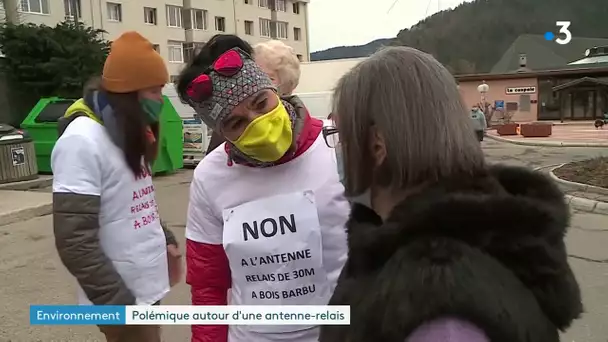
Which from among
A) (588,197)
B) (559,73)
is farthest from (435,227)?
(559,73)

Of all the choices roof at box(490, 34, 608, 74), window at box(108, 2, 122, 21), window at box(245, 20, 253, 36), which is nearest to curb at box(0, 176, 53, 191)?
window at box(108, 2, 122, 21)

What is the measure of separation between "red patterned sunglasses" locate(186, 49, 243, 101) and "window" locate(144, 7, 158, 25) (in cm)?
3929

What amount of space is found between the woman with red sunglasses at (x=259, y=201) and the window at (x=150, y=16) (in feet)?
129

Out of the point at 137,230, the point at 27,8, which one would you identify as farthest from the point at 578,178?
the point at 27,8

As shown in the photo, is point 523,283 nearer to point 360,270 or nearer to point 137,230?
point 360,270

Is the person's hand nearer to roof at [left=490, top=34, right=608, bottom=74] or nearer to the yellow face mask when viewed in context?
the yellow face mask

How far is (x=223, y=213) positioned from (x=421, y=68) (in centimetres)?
83

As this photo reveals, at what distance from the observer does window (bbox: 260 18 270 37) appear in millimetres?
49500

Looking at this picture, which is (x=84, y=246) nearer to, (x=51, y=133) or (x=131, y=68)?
(x=131, y=68)

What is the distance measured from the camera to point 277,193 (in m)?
1.68

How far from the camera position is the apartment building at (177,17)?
102 ft

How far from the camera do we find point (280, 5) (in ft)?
170

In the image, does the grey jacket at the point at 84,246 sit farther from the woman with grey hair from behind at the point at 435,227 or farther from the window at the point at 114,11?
the window at the point at 114,11
